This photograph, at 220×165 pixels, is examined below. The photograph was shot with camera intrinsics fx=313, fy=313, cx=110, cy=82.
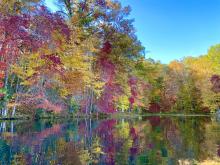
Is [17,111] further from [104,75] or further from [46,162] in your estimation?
[46,162]

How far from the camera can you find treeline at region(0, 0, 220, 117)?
51.1ft

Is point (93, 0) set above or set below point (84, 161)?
above

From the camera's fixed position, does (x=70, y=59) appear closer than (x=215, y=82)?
Yes

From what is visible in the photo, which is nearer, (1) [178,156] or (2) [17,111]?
(1) [178,156]

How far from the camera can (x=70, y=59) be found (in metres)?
22.6

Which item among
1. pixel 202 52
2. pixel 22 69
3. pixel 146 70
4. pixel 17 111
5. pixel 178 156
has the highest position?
pixel 202 52

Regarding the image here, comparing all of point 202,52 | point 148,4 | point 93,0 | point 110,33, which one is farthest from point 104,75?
point 202,52

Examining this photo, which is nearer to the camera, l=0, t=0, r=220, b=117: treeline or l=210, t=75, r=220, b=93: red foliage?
l=0, t=0, r=220, b=117: treeline

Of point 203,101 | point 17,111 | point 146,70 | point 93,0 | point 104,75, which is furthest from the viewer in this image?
point 146,70

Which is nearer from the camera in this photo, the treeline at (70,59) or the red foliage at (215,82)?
the treeline at (70,59)

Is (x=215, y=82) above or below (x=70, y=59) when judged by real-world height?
above

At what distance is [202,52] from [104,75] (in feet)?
112

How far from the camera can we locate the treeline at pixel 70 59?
51.1 ft

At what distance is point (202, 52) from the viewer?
185 feet
